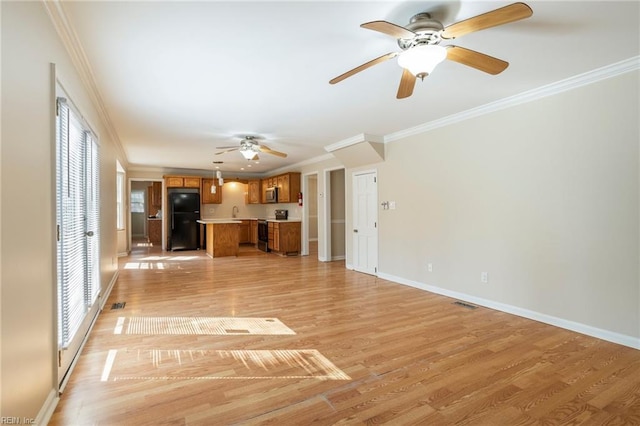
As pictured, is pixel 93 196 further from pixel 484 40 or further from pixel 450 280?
pixel 450 280

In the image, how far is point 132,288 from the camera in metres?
4.91

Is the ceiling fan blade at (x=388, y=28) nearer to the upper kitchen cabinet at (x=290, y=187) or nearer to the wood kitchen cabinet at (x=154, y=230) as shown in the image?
the upper kitchen cabinet at (x=290, y=187)

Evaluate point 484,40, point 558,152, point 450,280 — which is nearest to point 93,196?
point 484,40

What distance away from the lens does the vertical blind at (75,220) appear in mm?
2203

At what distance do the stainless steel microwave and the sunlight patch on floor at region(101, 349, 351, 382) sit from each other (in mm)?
6706

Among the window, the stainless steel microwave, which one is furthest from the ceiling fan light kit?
the window

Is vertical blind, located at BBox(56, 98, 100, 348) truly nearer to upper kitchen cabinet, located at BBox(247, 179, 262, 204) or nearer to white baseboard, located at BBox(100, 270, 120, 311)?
white baseboard, located at BBox(100, 270, 120, 311)

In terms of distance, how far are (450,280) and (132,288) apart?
4.72 m

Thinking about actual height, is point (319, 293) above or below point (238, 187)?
below

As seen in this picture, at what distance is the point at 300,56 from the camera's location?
2604mm

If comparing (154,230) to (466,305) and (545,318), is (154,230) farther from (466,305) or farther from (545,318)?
(545,318)

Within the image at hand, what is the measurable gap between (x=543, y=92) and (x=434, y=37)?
2033 mm

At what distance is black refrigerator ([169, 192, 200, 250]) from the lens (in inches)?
358

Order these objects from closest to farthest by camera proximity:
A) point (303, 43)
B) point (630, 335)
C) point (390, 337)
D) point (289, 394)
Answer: point (289, 394) → point (303, 43) → point (630, 335) → point (390, 337)
